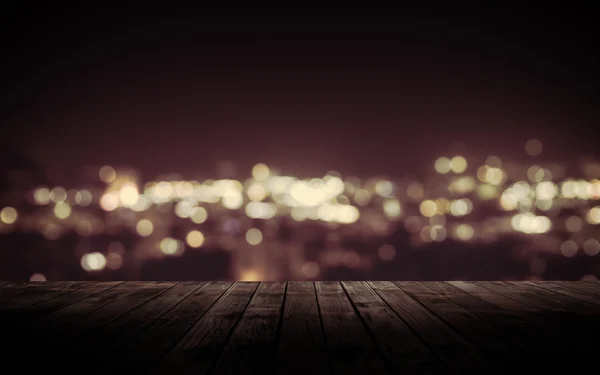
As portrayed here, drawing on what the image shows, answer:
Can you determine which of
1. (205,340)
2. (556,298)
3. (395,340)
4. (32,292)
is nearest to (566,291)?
(556,298)

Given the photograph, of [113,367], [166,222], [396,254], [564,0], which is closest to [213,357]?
[113,367]

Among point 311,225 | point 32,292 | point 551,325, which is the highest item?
point 311,225

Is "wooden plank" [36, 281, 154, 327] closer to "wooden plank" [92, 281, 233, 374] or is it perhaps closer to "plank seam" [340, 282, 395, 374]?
"wooden plank" [92, 281, 233, 374]

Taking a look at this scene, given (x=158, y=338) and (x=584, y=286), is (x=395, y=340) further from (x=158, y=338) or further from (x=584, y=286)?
(x=584, y=286)

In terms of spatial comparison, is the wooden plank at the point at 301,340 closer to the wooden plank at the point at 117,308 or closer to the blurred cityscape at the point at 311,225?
the wooden plank at the point at 117,308

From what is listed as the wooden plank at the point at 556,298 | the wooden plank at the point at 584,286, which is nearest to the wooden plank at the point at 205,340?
the wooden plank at the point at 556,298

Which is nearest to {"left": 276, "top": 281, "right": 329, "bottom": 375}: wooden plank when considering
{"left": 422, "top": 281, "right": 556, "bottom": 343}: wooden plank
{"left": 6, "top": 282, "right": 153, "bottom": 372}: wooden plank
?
{"left": 6, "top": 282, "right": 153, "bottom": 372}: wooden plank
